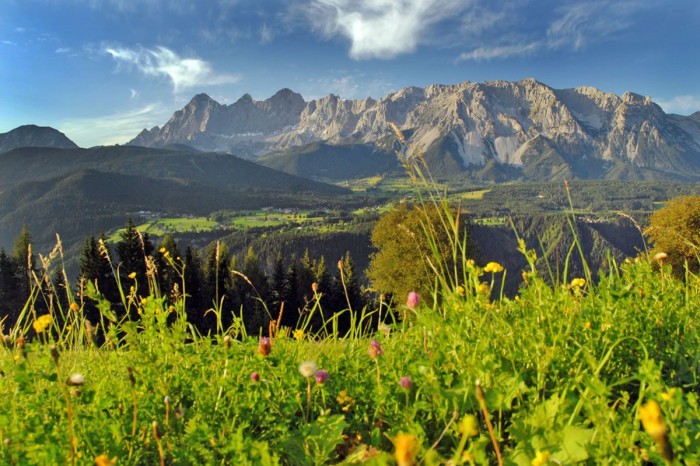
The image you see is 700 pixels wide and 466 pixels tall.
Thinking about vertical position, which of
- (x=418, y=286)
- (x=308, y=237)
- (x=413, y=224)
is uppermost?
(x=413, y=224)

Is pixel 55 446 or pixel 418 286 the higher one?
pixel 55 446

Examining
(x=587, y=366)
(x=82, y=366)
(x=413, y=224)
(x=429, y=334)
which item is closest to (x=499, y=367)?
(x=587, y=366)

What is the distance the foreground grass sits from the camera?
1.55m

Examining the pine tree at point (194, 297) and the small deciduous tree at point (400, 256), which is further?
the pine tree at point (194, 297)

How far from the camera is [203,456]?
6.01 ft

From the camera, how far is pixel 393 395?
2117 millimetres

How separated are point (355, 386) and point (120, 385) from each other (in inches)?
47.2

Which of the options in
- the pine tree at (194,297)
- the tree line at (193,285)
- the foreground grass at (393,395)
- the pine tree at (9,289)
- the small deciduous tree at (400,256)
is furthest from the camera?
the pine tree at (9,289)

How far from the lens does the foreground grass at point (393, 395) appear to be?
5.09ft

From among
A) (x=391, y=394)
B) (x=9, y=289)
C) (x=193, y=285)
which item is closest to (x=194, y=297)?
(x=193, y=285)

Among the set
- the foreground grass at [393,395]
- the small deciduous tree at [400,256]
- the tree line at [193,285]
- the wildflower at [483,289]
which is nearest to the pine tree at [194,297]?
the tree line at [193,285]

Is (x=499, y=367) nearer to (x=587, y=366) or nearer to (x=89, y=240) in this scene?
(x=587, y=366)

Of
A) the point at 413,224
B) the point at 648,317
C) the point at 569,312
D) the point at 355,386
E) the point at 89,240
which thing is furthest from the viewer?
the point at 89,240

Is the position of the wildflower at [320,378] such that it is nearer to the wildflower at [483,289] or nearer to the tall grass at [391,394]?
the tall grass at [391,394]
